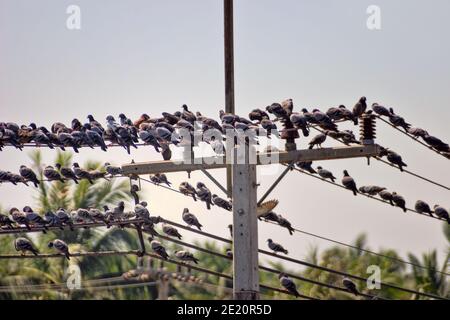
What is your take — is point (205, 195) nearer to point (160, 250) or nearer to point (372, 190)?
point (160, 250)

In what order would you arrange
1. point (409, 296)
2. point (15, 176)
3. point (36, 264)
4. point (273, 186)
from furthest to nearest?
point (36, 264), point (409, 296), point (15, 176), point (273, 186)

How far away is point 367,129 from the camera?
23.0 metres

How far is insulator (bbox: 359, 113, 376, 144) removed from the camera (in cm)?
2275

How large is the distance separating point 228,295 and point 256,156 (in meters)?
27.8

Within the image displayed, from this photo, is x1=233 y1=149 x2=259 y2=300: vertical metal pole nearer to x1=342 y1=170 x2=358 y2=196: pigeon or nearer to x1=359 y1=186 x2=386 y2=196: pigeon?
x1=342 y1=170 x2=358 y2=196: pigeon

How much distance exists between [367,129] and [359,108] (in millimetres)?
3704

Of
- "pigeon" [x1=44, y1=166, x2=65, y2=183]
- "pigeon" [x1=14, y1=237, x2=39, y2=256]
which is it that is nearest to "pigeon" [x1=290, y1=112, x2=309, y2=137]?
"pigeon" [x1=44, y1=166, x2=65, y2=183]

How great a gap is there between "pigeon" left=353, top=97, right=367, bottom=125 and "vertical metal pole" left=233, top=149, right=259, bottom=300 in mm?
3225

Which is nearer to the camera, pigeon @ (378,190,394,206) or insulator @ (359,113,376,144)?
insulator @ (359,113,376,144)

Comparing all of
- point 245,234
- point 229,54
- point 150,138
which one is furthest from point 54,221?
point 245,234

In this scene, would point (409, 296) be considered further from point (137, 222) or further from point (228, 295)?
point (137, 222)

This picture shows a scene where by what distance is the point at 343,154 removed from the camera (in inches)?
881

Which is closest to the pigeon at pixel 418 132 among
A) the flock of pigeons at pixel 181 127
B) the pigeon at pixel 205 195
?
the flock of pigeons at pixel 181 127
